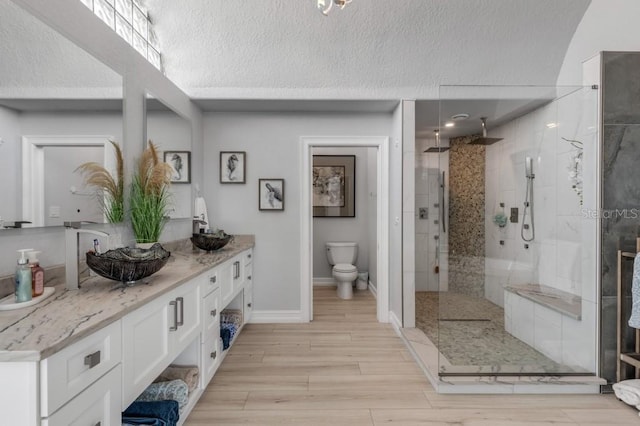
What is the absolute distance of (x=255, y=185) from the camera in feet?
11.1

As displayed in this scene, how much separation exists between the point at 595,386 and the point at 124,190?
11.1 ft

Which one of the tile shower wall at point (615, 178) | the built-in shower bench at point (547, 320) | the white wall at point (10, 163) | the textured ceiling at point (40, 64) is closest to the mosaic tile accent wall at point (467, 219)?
the built-in shower bench at point (547, 320)

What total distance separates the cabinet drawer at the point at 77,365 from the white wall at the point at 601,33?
3397 mm

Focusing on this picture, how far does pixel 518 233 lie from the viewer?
254cm

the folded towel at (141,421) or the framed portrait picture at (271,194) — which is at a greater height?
Result: the framed portrait picture at (271,194)

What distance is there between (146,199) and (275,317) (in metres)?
1.90

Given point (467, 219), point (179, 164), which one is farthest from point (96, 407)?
point (467, 219)

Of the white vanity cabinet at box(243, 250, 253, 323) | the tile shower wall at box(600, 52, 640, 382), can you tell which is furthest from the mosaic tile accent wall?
the white vanity cabinet at box(243, 250, 253, 323)

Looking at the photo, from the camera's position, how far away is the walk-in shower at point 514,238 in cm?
226

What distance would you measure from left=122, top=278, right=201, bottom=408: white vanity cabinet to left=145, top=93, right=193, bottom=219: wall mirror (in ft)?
3.70

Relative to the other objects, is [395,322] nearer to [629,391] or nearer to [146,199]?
[629,391]

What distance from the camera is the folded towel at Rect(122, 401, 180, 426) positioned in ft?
4.55

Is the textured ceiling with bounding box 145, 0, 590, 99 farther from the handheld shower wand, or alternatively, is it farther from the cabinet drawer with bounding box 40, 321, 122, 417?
the cabinet drawer with bounding box 40, 321, 122, 417

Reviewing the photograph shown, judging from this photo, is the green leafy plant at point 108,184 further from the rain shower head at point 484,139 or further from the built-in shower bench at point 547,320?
the built-in shower bench at point 547,320
